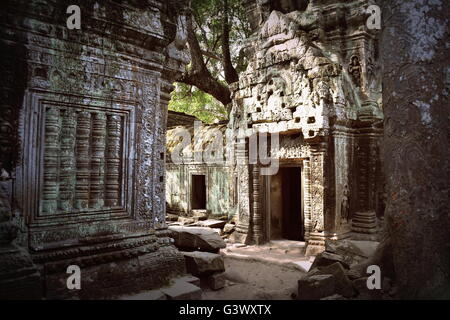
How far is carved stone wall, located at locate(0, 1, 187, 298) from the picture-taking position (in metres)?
2.90

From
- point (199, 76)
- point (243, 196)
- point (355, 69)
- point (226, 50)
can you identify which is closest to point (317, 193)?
point (243, 196)

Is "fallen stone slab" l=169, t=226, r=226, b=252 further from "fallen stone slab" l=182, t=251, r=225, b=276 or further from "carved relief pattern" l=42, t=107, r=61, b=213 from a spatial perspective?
"carved relief pattern" l=42, t=107, r=61, b=213

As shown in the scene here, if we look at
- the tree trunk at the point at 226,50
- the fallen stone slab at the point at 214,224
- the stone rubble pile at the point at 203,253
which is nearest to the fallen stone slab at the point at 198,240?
the stone rubble pile at the point at 203,253

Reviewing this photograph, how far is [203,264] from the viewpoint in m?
4.43

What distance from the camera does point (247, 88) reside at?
8570 mm

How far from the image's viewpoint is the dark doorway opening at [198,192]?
11.8m

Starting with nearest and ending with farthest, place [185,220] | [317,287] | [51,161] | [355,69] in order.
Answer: [51,161] → [317,287] → [355,69] → [185,220]

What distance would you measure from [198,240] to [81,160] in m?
2.72

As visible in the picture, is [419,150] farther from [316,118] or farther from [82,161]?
[316,118]

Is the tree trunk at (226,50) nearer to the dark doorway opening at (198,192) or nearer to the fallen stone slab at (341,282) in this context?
the dark doorway opening at (198,192)

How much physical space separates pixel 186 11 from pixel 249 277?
4503mm

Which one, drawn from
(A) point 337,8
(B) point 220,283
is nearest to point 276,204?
(B) point 220,283

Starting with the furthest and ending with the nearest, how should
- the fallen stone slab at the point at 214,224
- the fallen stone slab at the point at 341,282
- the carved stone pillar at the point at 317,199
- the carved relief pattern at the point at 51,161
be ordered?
the fallen stone slab at the point at 214,224 < the carved stone pillar at the point at 317,199 < the fallen stone slab at the point at 341,282 < the carved relief pattern at the point at 51,161

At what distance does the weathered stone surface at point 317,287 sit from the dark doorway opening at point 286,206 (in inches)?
188
